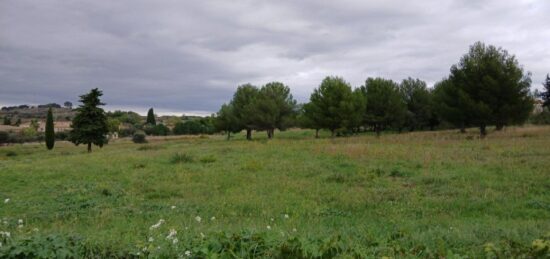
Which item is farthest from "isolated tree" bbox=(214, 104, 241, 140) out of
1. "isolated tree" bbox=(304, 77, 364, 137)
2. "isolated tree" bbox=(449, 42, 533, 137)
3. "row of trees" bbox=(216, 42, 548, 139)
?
"isolated tree" bbox=(449, 42, 533, 137)

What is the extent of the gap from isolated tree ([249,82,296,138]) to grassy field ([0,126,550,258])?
31196 mm

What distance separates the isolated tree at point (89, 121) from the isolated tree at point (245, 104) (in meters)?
17.6

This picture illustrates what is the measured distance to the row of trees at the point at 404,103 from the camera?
30766mm

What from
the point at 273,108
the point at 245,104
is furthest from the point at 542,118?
the point at 245,104

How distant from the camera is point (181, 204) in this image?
381 inches

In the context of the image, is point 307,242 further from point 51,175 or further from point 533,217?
point 51,175

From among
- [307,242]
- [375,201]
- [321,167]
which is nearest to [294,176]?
[321,167]

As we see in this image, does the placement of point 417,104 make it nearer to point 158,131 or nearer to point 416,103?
point 416,103

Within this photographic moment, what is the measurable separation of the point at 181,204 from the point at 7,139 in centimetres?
7768

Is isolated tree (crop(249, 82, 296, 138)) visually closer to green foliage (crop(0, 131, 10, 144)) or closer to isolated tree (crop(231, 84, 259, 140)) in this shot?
isolated tree (crop(231, 84, 259, 140))

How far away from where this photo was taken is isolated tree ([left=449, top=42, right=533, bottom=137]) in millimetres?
30391

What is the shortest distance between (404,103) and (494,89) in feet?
55.6

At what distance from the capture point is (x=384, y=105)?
45719 millimetres

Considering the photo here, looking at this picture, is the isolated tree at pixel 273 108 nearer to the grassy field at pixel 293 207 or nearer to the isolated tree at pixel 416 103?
the isolated tree at pixel 416 103
